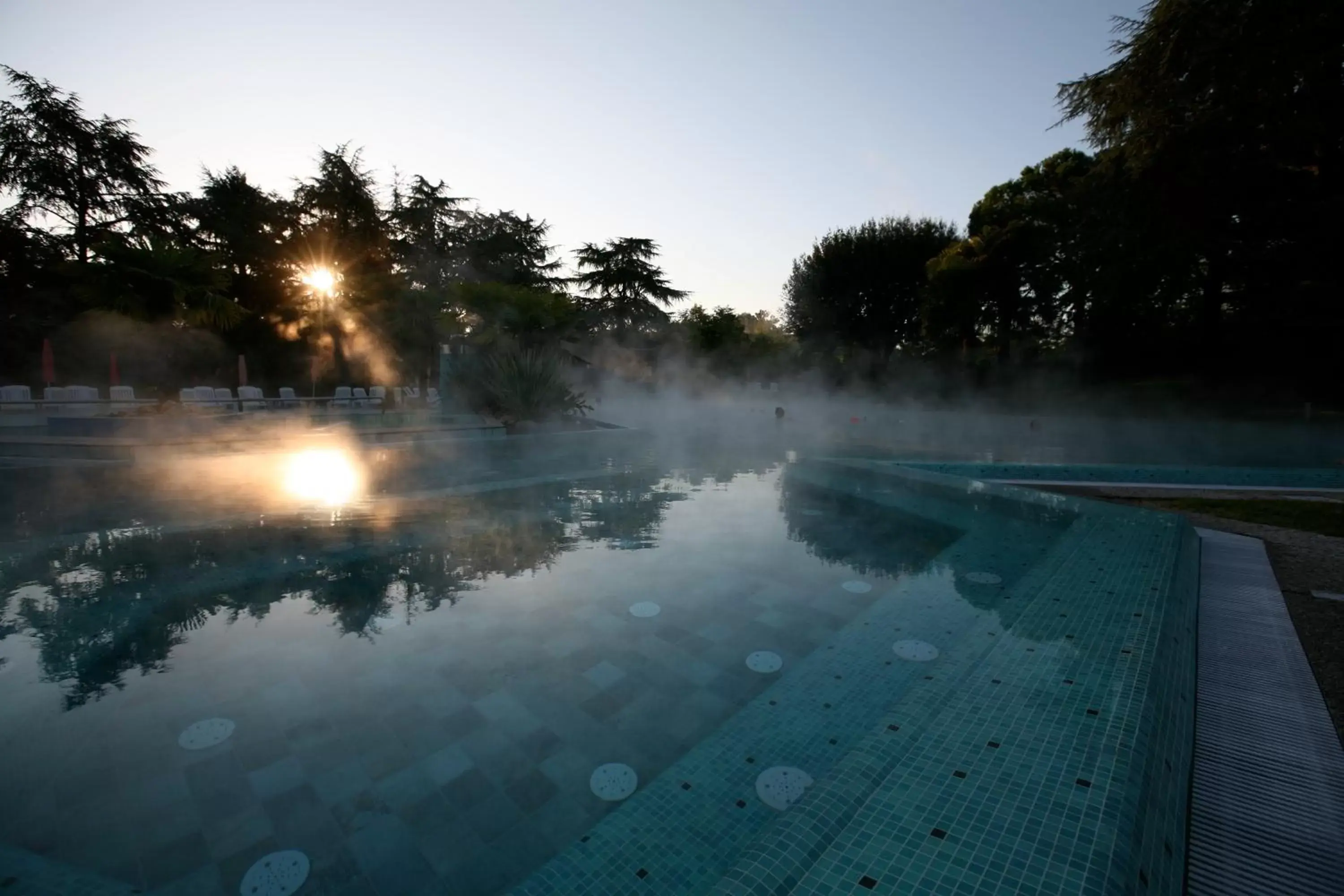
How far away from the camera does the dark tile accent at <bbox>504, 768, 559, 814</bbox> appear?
2.14 m

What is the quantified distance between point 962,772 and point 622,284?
29778 mm

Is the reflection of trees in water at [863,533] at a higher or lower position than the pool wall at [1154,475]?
lower

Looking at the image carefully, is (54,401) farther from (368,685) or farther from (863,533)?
(863,533)

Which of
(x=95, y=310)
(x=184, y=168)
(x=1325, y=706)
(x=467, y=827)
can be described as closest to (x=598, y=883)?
(x=467, y=827)

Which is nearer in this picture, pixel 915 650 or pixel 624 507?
pixel 915 650

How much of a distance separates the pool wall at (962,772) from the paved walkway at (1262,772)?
0.08 meters

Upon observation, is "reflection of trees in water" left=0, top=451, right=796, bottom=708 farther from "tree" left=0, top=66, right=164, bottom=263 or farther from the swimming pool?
"tree" left=0, top=66, right=164, bottom=263

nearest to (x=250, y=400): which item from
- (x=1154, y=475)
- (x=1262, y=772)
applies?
(x=1262, y=772)

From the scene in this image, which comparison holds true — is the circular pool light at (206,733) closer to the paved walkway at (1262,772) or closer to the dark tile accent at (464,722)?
the dark tile accent at (464,722)

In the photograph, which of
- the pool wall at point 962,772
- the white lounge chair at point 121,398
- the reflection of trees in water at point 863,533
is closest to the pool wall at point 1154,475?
the reflection of trees in water at point 863,533

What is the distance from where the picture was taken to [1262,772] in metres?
1.98

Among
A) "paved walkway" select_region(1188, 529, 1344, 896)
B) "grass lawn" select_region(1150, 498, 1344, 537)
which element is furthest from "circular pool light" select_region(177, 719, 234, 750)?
"grass lawn" select_region(1150, 498, 1344, 537)

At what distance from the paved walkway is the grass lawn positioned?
3118 mm

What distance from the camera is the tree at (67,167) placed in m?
18.2
